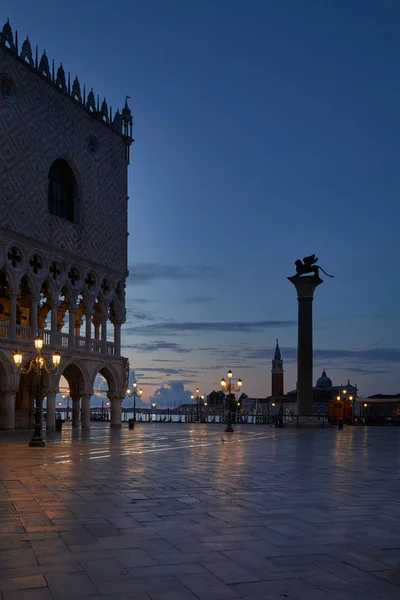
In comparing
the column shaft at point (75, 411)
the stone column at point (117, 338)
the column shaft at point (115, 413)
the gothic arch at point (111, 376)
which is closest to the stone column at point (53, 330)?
the gothic arch at point (111, 376)

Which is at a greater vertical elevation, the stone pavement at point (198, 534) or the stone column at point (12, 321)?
the stone column at point (12, 321)

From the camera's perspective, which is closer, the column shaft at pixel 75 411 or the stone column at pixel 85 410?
the stone column at pixel 85 410

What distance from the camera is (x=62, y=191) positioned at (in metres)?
38.5

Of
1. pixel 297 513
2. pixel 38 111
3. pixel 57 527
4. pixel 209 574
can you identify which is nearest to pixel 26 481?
pixel 57 527

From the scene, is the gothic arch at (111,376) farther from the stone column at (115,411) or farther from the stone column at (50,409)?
the stone column at (50,409)

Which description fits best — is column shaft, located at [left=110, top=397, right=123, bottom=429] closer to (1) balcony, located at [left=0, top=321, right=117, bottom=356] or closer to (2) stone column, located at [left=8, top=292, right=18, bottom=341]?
(1) balcony, located at [left=0, top=321, right=117, bottom=356]

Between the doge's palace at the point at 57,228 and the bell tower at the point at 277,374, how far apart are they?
111460 millimetres

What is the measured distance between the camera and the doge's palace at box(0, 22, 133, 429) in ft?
108

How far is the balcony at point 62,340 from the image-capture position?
107ft

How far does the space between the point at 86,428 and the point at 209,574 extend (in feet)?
113

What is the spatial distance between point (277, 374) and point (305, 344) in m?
114

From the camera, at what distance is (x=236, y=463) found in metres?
16.6

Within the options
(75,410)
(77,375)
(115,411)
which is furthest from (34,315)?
(75,410)

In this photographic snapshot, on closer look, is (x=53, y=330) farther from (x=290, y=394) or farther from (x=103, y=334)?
(x=290, y=394)
